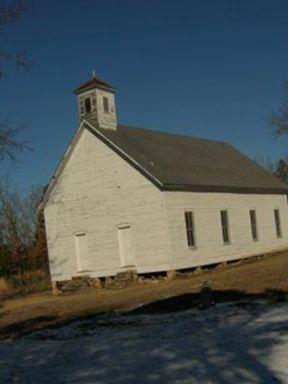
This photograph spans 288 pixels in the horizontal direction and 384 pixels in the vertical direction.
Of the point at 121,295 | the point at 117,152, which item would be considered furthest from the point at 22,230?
the point at 121,295

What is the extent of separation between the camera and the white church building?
91.5ft

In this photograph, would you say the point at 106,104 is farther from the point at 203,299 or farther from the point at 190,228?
the point at 203,299

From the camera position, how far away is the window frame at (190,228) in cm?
2880

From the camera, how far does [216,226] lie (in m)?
31.0

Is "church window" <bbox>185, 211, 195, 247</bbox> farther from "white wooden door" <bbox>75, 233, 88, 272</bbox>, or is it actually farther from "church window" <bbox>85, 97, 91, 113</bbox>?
"church window" <bbox>85, 97, 91, 113</bbox>

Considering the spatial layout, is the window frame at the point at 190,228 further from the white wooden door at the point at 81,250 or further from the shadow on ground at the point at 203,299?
the shadow on ground at the point at 203,299

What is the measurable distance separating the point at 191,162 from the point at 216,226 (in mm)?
3854

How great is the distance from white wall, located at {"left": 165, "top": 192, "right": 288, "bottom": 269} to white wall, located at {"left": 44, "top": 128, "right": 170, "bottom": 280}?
747mm

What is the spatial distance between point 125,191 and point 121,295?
637cm

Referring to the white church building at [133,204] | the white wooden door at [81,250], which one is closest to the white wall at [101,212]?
the white church building at [133,204]

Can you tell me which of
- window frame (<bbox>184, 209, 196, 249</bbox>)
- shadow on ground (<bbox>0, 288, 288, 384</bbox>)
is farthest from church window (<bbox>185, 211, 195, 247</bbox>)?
shadow on ground (<bbox>0, 288, 288, 384</bbox>)

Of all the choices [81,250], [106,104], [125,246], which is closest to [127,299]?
[125,246]

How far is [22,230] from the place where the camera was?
2677 inches

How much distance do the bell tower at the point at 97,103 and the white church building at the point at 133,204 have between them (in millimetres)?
48
